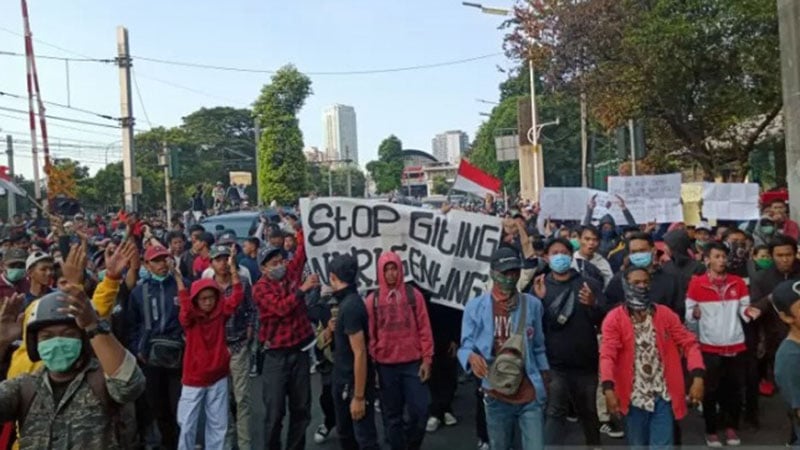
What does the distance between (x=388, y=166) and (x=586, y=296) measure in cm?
7724

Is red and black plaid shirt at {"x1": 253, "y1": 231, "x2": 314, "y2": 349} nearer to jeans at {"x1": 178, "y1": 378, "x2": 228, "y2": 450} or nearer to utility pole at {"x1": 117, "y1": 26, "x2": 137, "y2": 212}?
jeans at {"x1": 178, "y1": 378, "x2": 228, "y2": 450}

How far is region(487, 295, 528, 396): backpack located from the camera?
5039 mm

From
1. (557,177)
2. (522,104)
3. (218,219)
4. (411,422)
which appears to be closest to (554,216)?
(411,422)

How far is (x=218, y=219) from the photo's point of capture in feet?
54.5

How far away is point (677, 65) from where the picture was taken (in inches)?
612

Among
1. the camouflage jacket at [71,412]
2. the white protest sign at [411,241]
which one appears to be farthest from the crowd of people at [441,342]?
the white protest sign at [411,241]

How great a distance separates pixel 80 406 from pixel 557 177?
62.2 metres

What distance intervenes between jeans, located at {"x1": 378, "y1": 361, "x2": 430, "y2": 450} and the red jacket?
1.51m

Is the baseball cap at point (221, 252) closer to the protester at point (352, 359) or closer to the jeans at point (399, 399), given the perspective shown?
the protester at point (352, 359)

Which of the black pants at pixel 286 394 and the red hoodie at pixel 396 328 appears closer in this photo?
the red hoodie at pixel 396 328

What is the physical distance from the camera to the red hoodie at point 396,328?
595 centimetres

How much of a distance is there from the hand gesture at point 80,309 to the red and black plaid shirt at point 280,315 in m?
3.25

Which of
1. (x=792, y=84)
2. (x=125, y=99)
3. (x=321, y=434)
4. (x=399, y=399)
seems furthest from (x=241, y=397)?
(x=125, y=99)

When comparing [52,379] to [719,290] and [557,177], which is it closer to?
[719,290]
